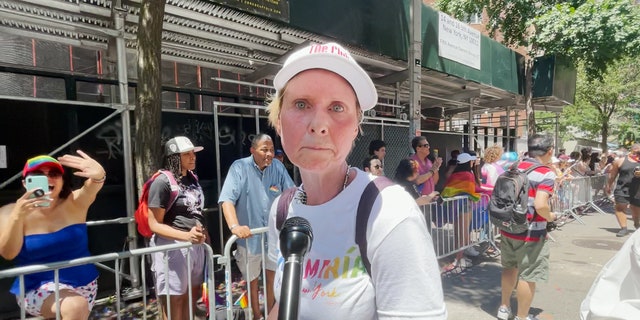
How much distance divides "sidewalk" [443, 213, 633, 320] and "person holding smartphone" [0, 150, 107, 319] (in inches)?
153

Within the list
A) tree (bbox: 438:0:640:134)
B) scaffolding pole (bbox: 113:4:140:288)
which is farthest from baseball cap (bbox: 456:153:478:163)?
tree (bbox: 438:0:640:134)

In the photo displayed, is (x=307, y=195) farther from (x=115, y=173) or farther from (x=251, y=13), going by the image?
(x=115, y=173)

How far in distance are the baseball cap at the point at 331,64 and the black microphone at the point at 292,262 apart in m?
0.49

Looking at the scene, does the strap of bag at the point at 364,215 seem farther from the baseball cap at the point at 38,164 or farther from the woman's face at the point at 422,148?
the woman's face at the point at 422,148

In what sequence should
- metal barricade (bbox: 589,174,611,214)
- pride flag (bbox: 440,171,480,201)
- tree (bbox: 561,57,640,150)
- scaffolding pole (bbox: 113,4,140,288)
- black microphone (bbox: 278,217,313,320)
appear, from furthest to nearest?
tree (bbox: 561,57,640,150)
metal barricade (bbox: 589,174,611,214)
pride flag (bbox: 440,171,480,201)
scaffolding pole (bbox: 113,4,140,288)
black microphone (bbox: 278,217,313,320)

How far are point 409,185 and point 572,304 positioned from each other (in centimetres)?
250

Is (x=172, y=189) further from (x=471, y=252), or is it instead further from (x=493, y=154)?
(x=493, y=154)

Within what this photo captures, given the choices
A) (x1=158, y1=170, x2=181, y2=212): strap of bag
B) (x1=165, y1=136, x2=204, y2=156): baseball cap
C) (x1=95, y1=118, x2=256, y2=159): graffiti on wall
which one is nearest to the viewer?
(x1=158, y1=170, x2=181, y2=212): strap of bag

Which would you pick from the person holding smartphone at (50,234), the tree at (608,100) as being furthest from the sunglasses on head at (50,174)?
the tree at (608,100)

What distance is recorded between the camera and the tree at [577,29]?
9773 mm

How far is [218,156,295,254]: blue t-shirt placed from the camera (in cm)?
399

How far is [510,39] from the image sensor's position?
12.5 m

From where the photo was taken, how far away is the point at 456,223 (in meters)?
6.14

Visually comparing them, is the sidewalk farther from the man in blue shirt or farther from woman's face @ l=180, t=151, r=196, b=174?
woman's face @ l=180, t=151, r=196, b=174
